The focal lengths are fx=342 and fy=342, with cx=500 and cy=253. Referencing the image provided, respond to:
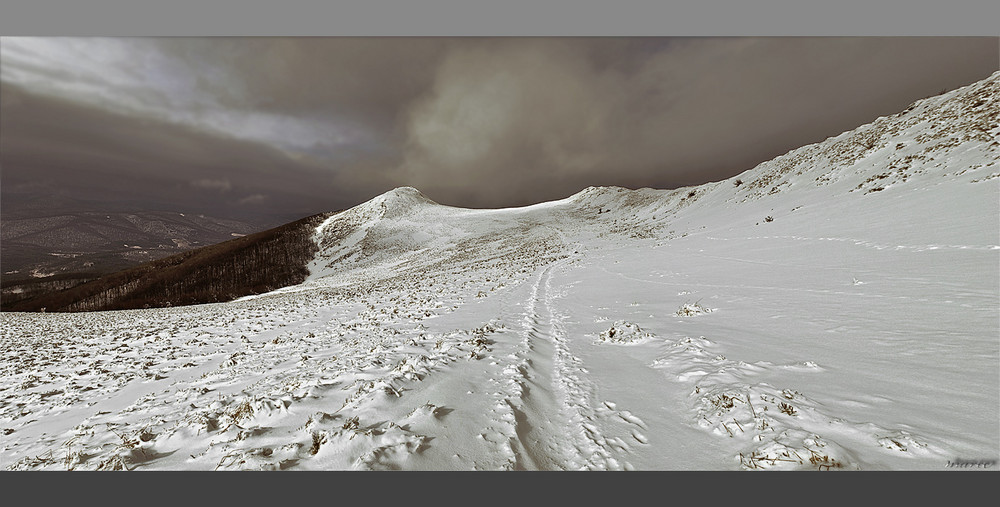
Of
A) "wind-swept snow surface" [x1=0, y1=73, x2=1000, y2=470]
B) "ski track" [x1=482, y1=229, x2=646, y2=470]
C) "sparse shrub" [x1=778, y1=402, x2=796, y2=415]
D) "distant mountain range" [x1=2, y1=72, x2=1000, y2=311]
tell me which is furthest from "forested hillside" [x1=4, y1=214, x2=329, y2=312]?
"sparse shrub" [x1=778, y1=402, x2=796, y2=415]

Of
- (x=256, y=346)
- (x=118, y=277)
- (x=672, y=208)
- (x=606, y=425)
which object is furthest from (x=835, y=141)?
(x=118, y=277)

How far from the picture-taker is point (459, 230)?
2904 inches

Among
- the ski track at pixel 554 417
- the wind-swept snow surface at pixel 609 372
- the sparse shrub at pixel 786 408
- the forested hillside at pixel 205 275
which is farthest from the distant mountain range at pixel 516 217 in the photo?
the ski track at pixel 554 417

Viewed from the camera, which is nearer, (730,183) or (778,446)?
(778,446)

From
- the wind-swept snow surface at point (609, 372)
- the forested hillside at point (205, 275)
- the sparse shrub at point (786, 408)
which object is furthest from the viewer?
the forested hillside at point (205, 275)

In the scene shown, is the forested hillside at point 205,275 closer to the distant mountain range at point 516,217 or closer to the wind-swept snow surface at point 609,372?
the distant mountain range at point 516,217

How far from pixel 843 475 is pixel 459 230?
71718mm

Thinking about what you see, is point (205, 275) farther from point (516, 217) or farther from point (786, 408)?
point (786, 408)

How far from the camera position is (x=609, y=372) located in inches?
257

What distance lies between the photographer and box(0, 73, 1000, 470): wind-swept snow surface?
3969 mm

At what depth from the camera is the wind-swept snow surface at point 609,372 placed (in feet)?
13.0

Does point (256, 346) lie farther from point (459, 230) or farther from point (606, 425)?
point (459, 230)

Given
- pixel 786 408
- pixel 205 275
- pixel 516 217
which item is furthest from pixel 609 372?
pixel 205 275

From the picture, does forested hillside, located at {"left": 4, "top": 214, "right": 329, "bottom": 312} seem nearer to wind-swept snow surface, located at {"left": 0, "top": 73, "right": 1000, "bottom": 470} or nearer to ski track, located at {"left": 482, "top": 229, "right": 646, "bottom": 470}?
wind-swept snow surface, located at {"left": 0, "top": 73, "right": 1000, "bottom": 470}
